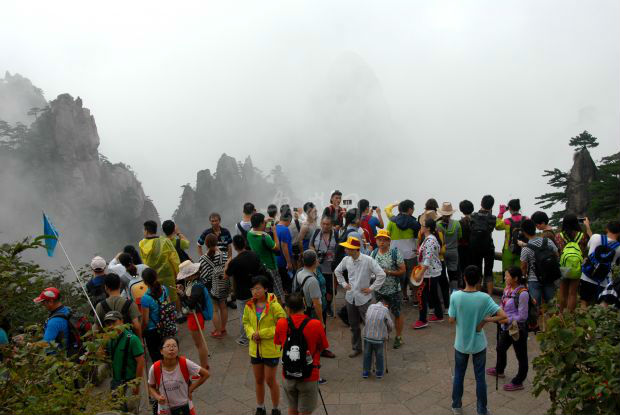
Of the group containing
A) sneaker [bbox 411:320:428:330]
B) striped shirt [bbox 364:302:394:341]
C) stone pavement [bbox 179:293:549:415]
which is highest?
striped shirt [bbox 364:302:394:341]

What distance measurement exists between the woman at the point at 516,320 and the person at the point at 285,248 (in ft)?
12.7

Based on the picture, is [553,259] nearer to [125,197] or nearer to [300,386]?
[300,386]

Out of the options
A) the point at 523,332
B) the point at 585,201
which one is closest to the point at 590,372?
the point at 523,332

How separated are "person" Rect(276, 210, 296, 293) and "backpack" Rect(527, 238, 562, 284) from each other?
3.99 m

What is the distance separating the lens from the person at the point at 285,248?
8602 millimetres

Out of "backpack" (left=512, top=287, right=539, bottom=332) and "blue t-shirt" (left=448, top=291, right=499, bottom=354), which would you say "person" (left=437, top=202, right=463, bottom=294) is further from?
"blue t-shirt" (left=448, top=291, right=499, bottom=354)

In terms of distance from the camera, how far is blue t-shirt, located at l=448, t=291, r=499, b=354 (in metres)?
5.38

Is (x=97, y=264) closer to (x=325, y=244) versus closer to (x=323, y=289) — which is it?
(x=323, y=289)

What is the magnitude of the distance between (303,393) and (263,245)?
336cm

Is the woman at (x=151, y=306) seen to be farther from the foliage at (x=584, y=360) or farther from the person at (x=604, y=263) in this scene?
the person at (x=604, y=263)

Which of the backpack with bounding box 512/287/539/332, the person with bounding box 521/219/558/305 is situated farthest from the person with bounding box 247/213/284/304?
the person with bounding box 521/219/558/305

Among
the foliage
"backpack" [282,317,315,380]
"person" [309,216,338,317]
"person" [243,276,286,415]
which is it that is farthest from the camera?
"person" [309,216,338,317]

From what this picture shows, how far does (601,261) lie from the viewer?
6.64 meters

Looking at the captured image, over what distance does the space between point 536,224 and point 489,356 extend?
2.06 metres
